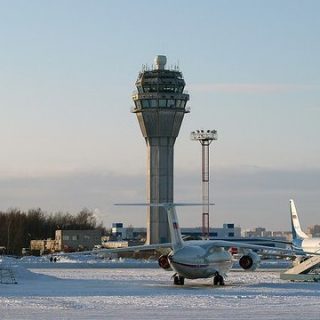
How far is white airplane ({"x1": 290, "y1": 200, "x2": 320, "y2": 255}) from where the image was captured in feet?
267

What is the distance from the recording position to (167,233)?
405 ft

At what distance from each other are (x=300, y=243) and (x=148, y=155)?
130ft

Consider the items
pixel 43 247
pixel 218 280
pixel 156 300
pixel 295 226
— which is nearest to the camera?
pixel 156 300

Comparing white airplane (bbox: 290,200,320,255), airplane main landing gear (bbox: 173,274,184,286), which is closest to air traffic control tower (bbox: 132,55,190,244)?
white airplane (bbox: 290,200,320,255)

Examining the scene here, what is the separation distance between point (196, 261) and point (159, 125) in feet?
231

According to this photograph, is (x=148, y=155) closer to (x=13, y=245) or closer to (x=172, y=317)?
(x=13, y=245)

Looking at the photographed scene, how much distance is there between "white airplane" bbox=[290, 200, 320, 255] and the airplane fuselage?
23.0 metres

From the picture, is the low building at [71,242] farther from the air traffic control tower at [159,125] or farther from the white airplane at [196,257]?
the white airplane at [196,257]

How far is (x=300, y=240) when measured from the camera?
3430 inches

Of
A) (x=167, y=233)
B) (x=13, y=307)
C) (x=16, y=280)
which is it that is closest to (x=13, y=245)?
(x=167, y=233)

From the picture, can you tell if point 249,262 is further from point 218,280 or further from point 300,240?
point 300,240

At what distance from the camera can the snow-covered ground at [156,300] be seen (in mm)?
32281

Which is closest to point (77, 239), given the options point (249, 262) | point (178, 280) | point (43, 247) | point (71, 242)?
point (71, 242)

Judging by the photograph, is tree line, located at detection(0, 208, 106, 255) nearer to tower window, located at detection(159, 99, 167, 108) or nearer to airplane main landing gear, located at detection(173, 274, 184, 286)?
tower window, located at detection(159, 99, 167, 108)
